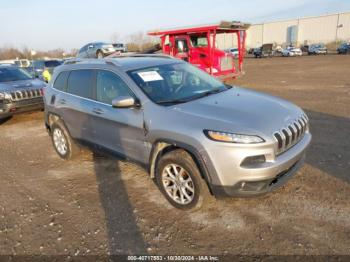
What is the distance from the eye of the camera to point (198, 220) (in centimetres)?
343

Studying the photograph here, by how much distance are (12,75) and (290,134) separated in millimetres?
8658

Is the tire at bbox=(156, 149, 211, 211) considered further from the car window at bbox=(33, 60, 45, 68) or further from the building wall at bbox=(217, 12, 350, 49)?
the building wall at bbox=(217, 12, 350, 49)

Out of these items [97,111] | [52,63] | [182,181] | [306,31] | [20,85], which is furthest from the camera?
[306,31]

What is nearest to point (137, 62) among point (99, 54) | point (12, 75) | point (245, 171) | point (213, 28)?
point (245, 171)

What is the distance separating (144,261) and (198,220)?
824mm

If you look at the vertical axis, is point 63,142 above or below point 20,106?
below

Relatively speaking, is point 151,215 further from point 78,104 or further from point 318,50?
point 318,50

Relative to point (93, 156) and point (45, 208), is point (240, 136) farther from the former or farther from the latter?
point (93, 156)

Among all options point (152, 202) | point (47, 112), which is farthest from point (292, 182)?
point (47, 112)

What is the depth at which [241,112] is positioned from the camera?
11.1 ft

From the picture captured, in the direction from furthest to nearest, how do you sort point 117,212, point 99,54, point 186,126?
1. point 99,54
2. point 117,212
3. point 186,126

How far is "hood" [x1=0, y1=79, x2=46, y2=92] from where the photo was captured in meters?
8.16

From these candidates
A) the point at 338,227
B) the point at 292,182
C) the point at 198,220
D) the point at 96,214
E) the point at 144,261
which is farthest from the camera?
the point at 292,182

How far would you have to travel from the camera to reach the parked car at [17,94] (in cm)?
796
